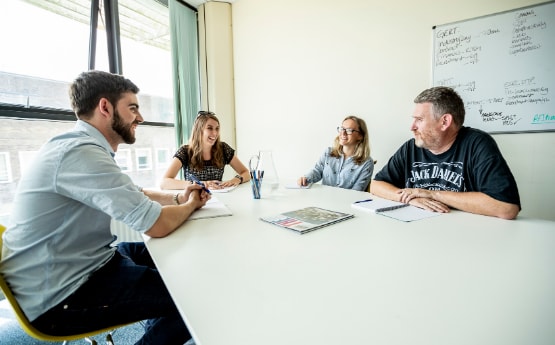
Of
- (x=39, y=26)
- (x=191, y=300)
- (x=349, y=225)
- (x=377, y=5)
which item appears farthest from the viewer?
(x=377, y=5)

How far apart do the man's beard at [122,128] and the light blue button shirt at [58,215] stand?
0.25 metres

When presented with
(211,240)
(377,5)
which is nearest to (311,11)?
(377,5)

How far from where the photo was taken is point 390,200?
1329mm

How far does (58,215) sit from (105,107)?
467mm

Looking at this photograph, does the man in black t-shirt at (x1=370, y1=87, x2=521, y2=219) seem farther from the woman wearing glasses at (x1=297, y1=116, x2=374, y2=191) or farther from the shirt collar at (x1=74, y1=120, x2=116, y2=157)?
the shirt collar at (x1=74, y1=120, x2=116, y2=157)

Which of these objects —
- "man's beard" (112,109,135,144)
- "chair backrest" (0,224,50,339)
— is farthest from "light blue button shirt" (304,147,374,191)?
"chair backrest" (0,224,50,339)

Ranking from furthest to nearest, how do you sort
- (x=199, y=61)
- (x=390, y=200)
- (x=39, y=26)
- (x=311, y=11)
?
(x=199, y=61), (x=311, y=11), (x=39, y=26), (x=390, y=200)

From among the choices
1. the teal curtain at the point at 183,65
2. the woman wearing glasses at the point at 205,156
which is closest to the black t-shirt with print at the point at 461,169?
the woman wearing glasses at the point at 205,156

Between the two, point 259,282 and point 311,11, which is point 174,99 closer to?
point 311,11

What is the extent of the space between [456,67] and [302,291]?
236 cm

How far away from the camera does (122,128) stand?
116cm

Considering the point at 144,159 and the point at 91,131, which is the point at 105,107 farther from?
the point at 144,159

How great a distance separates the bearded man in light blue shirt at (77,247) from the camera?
84 centimetres

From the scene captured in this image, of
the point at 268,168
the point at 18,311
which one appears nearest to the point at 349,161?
the point at 268,168
